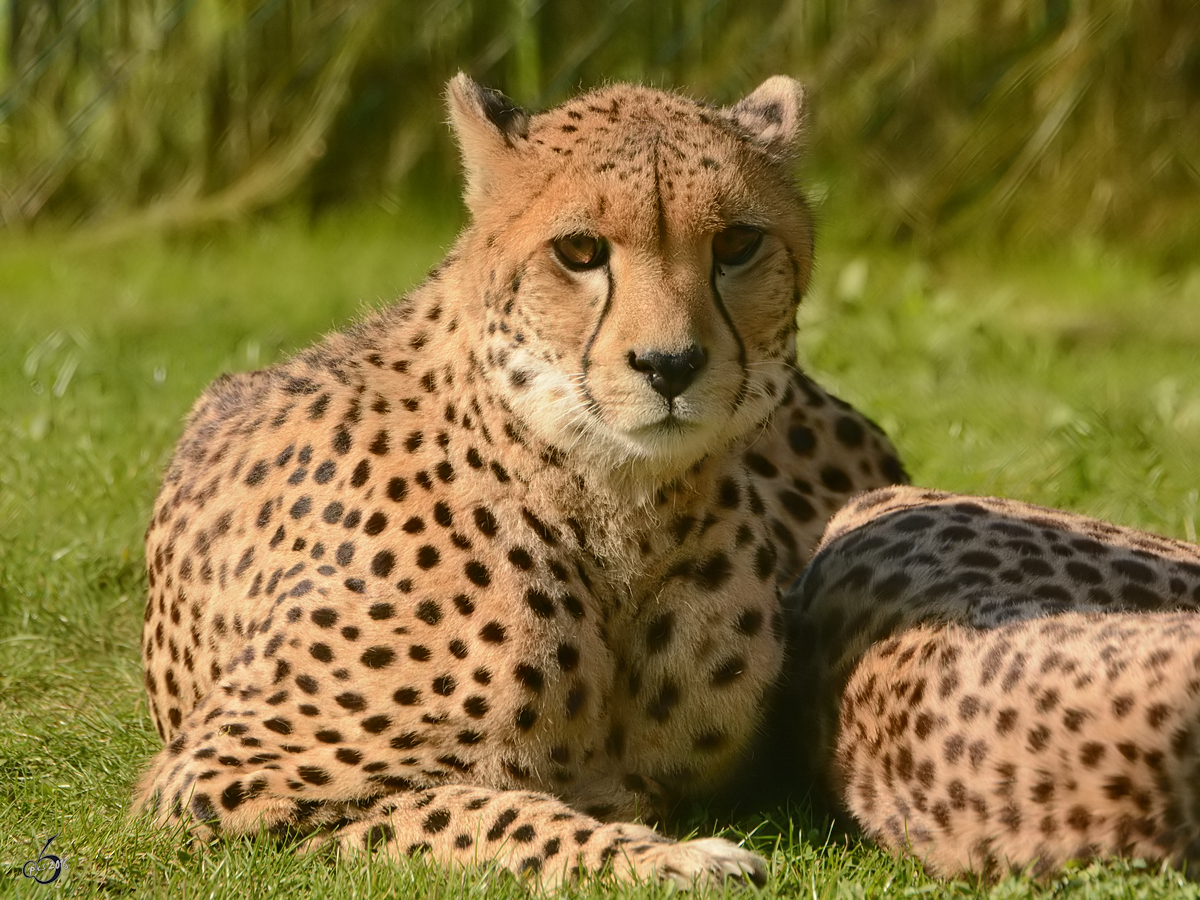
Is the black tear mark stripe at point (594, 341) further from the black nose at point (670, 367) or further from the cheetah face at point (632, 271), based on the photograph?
the black nose at point (670, 367)

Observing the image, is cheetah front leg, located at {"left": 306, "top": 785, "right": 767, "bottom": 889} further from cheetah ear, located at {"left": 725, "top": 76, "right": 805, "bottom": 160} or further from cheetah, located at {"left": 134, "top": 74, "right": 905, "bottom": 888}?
cheetah ear, located at {"left": 725, "top": 76, "right": 805, "bottom": 160}

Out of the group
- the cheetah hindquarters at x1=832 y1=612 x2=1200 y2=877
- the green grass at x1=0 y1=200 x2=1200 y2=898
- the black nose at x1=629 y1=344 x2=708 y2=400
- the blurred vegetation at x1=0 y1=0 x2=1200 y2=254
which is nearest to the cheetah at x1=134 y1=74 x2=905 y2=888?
the black nose at x1=629 y1=344 x2=708 y2=400

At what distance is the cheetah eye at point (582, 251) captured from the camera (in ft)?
10.9

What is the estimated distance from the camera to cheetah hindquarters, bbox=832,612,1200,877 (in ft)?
9.95

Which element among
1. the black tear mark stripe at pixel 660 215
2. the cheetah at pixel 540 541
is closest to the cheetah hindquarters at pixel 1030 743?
the cheetah at pixel 540 541

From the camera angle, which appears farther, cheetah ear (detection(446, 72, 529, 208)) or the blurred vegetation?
the blurred vegetation

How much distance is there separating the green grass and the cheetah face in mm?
793

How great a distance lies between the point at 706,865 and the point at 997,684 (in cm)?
62

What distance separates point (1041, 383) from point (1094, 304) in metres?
1.45

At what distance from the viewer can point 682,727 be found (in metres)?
3.58

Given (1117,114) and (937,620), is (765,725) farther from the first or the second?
(1117,114)

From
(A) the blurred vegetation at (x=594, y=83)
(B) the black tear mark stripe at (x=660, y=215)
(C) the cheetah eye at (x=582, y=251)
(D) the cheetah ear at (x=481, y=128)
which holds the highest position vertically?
(A) the blurred vegetation at (x=594, y=83)

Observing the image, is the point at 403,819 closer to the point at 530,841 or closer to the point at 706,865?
the point at 530,841

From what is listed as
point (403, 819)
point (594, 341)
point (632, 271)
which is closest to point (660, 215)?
point (632, 271)
